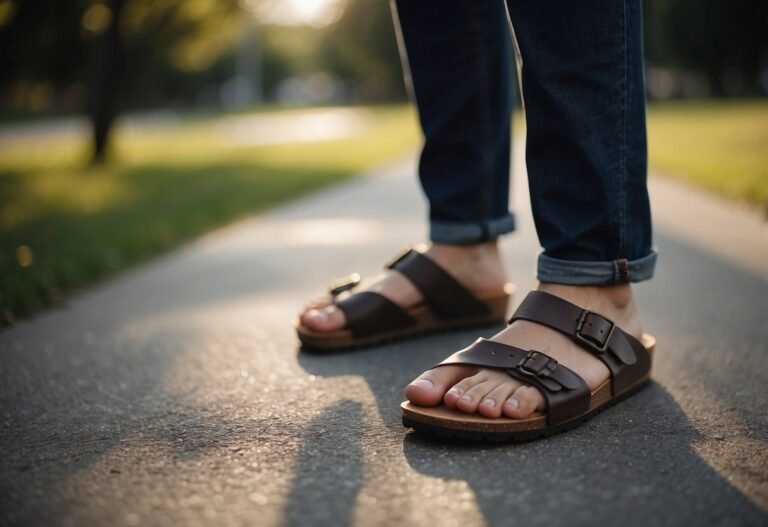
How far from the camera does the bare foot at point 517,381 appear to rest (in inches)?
48.7

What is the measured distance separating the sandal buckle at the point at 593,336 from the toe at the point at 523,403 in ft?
0.52

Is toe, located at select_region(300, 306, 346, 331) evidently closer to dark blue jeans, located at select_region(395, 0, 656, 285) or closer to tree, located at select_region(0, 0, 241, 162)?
dark blue jeans, located at select_region(395, 0, 656, 285)

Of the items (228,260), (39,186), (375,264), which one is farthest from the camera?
(39,186)

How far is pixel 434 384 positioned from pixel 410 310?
1.78 ft

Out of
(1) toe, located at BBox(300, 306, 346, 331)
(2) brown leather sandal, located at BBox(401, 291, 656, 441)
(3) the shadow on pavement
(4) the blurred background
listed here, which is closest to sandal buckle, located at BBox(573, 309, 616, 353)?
(2) brown leather sandal, located at BBox(401, 291, 656, 441)

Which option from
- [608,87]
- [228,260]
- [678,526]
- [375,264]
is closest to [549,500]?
[678,526]

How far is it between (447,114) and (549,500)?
1.04 m

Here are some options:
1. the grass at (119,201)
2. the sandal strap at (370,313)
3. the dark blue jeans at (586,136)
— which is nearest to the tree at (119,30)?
the grass at (119,201)

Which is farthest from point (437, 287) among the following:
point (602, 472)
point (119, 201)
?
point (119, 201)

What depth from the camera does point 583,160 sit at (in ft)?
4.49

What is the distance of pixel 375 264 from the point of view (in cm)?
286

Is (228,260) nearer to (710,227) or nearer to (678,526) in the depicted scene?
(710,227)

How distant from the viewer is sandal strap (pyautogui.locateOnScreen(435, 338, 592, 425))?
1.25 meters

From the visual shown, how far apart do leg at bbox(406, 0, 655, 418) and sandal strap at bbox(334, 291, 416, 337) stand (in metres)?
0.46
